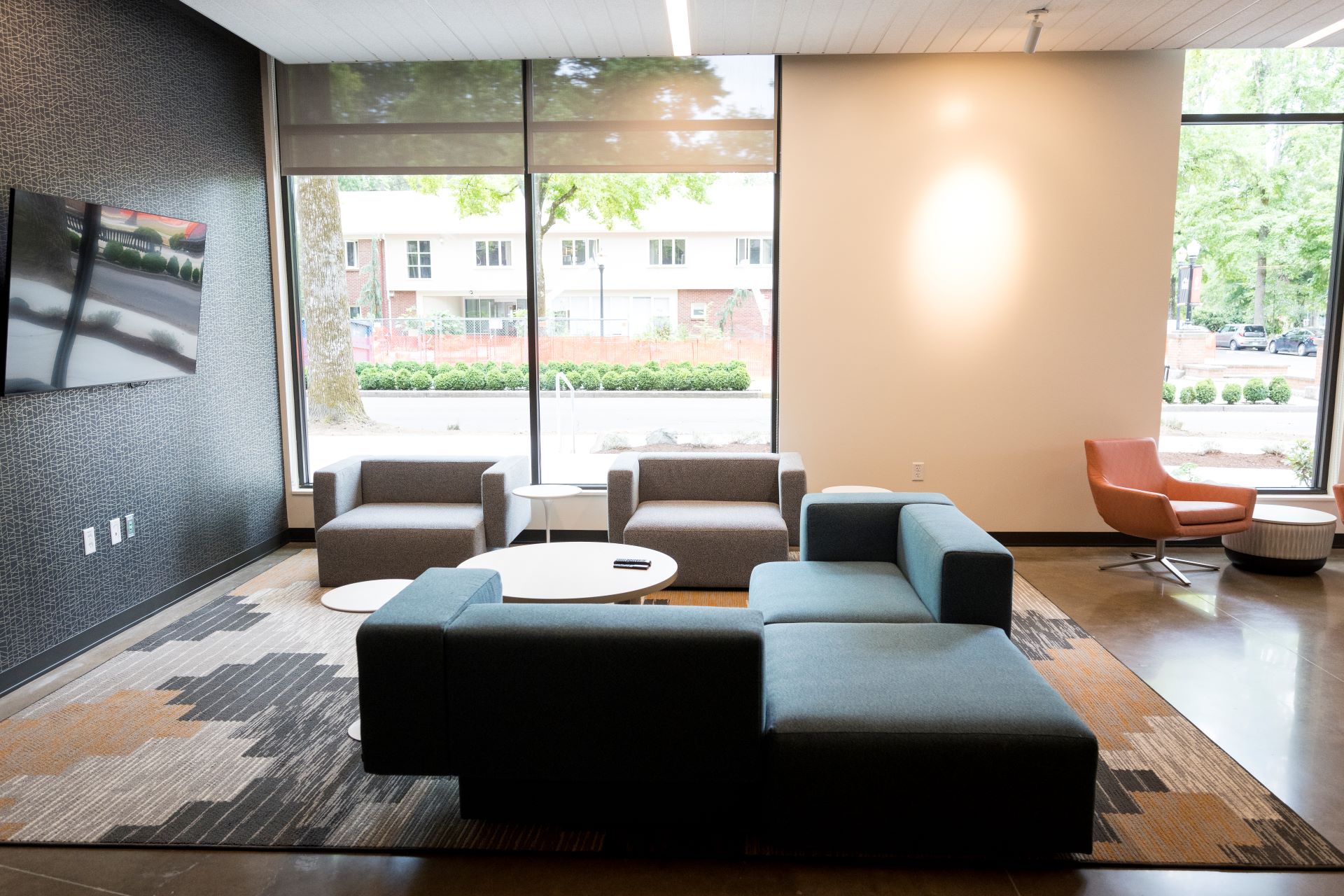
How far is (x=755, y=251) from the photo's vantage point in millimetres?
5871

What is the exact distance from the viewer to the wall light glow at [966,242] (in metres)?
5.65

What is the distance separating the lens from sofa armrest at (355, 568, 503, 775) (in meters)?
2.43

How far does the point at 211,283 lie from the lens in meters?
5.06

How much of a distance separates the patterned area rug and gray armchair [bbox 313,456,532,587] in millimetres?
851

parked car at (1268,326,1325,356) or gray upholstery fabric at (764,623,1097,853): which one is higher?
parked car at (1268,326,1325,356)

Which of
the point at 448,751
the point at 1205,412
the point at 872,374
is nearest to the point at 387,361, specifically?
the point at 872,374

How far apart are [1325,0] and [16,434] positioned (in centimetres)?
618

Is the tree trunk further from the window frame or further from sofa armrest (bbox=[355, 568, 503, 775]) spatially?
the window frame

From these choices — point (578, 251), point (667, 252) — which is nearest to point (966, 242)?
point (667, 252)

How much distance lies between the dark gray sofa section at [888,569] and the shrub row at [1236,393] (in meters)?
2.96

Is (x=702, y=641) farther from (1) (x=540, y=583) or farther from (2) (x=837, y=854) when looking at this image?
(1) (x=540, y=583)

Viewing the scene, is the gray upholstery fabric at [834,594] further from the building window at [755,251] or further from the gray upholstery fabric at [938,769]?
the building window at [755,251]

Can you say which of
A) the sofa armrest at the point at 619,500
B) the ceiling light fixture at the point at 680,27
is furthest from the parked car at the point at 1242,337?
the sofa armrest at the point at 619,500

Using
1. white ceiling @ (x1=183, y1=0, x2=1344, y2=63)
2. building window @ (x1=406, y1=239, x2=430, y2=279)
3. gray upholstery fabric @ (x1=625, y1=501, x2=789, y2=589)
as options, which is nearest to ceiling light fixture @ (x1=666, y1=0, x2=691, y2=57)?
white ceiling @ (x1=183, y1=0, x2=1344, y2=63)
